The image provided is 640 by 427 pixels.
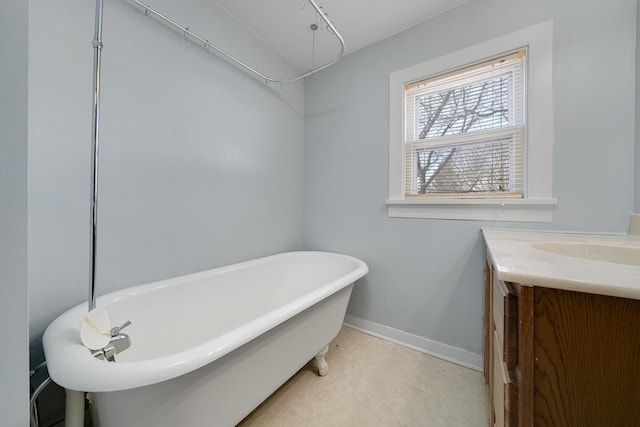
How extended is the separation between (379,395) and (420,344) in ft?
1.87

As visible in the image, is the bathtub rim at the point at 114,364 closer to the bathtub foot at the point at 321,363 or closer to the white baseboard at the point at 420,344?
the bathtub foot at the point at 321,363

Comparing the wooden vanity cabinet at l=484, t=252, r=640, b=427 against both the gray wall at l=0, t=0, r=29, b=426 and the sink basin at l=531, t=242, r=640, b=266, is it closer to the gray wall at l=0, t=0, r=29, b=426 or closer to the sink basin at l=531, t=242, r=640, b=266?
the sink basin at l=531, t=242, r=640, b=266

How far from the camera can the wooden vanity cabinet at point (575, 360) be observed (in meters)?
0.42

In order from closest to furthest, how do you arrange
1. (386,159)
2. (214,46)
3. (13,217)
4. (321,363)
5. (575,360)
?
(13,217)
(575,360)
(321,363)
(214,46)
(386,159)

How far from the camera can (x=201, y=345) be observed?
67 centimetres

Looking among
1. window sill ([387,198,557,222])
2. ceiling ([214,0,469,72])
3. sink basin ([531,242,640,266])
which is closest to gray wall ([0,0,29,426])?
sink basin ([531,242,640,266])

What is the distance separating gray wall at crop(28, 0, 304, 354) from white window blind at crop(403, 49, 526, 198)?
1175 millimetres

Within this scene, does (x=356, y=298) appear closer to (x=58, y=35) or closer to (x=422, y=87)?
(x=422, y=87)

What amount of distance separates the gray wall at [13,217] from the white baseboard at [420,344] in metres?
1.82

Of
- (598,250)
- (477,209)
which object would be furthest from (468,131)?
(598,250)

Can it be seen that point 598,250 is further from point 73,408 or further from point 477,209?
point 73,408

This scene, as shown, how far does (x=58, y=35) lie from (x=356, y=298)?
2292 millimetres

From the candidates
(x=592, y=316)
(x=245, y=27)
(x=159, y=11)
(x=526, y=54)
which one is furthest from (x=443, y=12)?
(x=592, y=316)

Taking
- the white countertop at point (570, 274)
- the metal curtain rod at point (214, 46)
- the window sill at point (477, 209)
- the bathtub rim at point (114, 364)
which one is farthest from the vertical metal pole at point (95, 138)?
the window sill at point (477, 209)
